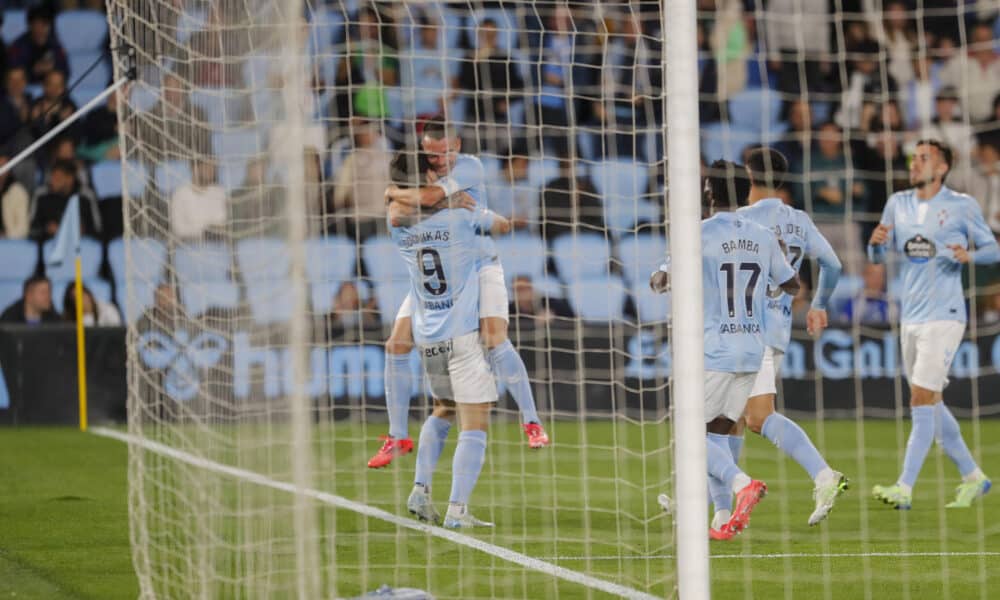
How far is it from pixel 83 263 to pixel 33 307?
0.95m

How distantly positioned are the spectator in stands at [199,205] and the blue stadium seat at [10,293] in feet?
32.0

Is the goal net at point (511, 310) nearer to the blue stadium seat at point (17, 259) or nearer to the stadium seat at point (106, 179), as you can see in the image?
the stadium seat at point (106, 179)

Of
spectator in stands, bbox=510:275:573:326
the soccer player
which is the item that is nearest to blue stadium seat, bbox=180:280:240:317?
the soccer player

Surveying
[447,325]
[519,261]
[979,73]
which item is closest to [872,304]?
[979,73]

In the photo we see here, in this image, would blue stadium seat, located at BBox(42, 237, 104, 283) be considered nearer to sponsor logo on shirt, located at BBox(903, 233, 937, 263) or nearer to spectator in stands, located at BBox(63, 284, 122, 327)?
spectator in stands, located at BBox(63, 284, 122, 327)

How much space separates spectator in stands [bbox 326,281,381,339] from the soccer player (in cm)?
578

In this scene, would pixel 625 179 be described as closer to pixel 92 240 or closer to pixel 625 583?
pixel 92 240

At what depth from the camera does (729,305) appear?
8172mm

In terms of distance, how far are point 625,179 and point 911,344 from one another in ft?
22.5

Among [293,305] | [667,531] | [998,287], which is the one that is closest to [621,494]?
[667,531]

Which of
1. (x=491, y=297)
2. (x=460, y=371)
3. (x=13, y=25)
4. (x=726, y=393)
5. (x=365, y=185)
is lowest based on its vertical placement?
(x=726, y=393)

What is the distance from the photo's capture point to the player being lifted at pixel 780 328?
8.41 metres

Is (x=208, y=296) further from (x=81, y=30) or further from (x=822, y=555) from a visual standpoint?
(x=81, y=30)

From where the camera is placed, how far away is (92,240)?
17359 millimetres
